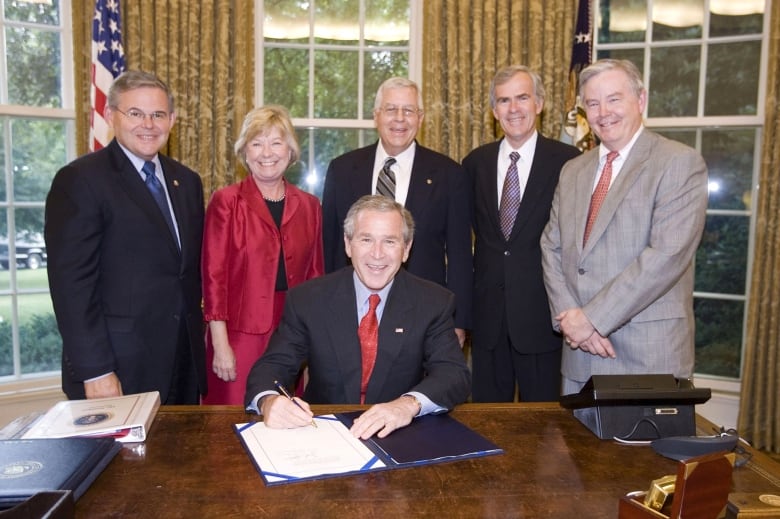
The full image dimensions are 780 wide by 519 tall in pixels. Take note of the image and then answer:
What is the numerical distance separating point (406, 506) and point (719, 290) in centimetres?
397

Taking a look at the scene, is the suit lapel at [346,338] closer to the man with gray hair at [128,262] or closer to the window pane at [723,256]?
the man with gray hair at [128,262]

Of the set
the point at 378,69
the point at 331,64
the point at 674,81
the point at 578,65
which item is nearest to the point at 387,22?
the point at 378,69

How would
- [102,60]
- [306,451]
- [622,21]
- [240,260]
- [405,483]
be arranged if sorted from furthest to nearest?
[622,21] < [102,60] < [240,260] < [306,451] < [405,483]

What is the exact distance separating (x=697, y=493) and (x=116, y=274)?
1.91m

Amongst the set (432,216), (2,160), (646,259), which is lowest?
(646,259)

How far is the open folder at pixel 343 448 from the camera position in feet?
4.66

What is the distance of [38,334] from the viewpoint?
4332 millimetres

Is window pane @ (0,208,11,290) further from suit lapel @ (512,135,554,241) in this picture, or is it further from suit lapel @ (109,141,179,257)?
suit lapel @ (512,135,554,241)

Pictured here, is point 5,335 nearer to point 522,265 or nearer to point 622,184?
point 522,265

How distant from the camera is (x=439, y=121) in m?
4.39

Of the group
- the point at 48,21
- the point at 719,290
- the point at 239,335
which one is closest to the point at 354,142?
the point at 48,21

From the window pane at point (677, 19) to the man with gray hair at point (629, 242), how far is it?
2.46 metres

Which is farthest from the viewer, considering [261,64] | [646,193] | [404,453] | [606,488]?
[261,64]

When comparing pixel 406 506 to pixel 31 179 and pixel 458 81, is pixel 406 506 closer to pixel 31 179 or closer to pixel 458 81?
pixel 458 81
